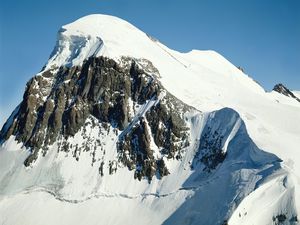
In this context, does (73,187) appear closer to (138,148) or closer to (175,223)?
(138,148)

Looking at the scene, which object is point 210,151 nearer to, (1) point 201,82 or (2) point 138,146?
(2) point 138,146

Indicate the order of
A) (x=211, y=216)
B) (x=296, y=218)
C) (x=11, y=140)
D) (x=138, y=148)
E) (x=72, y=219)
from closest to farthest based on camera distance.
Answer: (x=296, y=218)
(x=211, y=216)
(x=72, y=219)
(x=138, y=148)
(x=11, y=140)

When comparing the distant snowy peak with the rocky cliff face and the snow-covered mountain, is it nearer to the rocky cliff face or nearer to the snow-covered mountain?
the snow-covered mountain

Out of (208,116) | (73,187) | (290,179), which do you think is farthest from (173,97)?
(290,179)

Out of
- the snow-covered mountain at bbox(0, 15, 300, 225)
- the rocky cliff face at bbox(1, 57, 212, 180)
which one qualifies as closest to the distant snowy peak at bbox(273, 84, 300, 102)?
the snow-covered mountain at bbox(0, 15, 300, 225)

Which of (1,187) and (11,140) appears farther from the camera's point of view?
(11,140)

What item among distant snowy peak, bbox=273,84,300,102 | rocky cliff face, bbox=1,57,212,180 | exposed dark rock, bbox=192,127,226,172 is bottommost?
exposed dark rock, bbox=192,127,226,172
